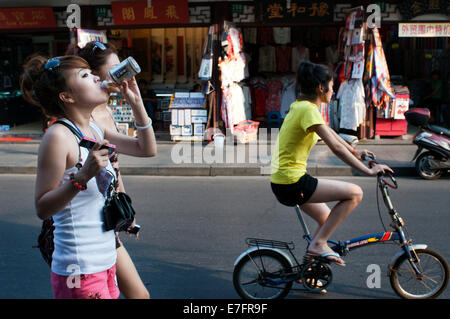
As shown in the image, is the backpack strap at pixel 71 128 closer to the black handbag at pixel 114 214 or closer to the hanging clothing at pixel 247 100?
the black handbag at pixel 114 214

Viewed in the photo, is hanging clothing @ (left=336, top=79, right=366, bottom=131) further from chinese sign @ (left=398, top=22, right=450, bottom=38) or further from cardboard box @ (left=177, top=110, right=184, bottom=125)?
cardboard box @ (left=177, top=110, right=184, bottom=125)

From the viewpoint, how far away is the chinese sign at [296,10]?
10984 millimetres

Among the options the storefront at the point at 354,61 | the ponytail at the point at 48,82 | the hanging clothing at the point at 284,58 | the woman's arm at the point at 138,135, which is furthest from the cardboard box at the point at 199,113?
the ponytail at the point at 48,82

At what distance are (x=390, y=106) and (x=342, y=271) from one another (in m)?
7.35

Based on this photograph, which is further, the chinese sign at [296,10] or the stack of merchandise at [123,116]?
the stack of merchandise at [123,116]

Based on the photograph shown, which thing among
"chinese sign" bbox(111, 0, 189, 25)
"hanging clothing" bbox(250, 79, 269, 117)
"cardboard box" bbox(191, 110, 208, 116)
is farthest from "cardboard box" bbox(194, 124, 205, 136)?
"hanging clothing" bbox(250, 79, 269, 117)

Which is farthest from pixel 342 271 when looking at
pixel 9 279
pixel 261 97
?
pixel 261 97

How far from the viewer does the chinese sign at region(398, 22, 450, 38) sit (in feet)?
35.2

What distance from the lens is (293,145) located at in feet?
11.6

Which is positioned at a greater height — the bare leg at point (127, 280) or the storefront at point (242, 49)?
the storefront at point (242, 49)

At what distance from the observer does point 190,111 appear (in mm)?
11484

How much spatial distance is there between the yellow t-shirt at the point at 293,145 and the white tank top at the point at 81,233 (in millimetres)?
1691

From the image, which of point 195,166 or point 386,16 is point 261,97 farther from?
point 195,166

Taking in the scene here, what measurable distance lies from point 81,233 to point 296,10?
9895 millimetres
